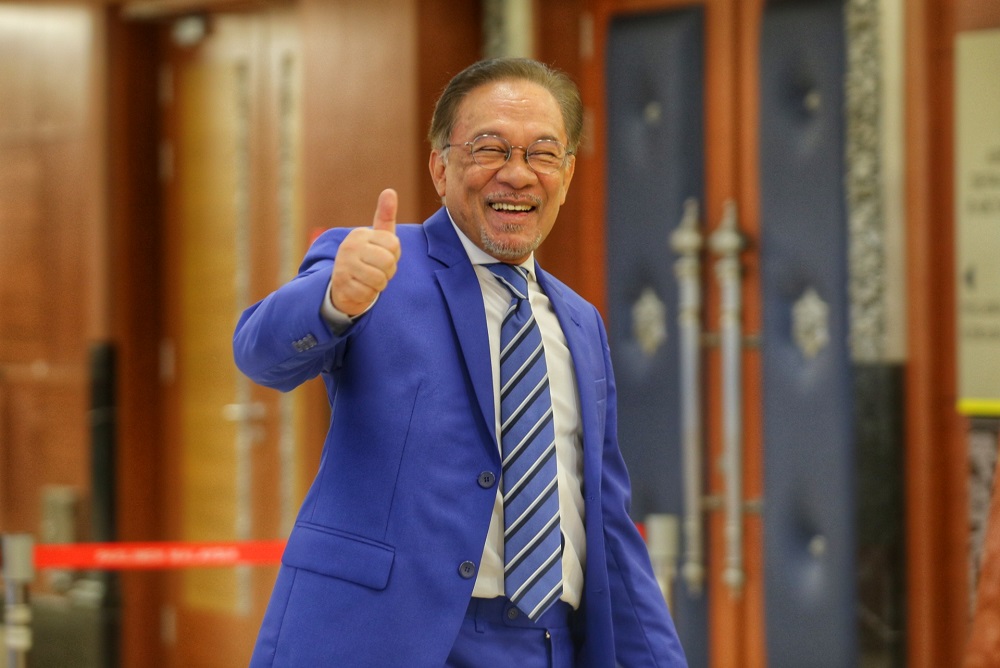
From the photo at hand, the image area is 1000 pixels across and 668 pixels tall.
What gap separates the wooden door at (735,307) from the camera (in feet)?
14.0

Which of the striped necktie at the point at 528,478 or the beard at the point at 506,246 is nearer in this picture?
the striped necktie at the point at 528,478

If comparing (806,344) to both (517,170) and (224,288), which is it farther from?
(224,288)

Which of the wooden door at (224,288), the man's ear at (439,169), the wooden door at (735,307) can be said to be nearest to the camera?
the man's ear at (439,169)

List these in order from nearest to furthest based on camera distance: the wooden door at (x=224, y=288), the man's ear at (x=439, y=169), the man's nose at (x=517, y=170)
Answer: the man's nose at (x=517, y=170), the man's ear at (x=439, y=169), the wooden door at (x=224, y=288)

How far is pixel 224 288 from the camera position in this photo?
5902mm

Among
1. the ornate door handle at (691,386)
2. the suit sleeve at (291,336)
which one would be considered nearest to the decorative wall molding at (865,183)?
the ornate door handle at (691,386)

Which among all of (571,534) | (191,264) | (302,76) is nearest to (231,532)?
(191,264)

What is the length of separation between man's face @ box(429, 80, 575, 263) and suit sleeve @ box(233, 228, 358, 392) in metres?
0.26

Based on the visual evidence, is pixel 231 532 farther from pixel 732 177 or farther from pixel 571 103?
pixel 571 103

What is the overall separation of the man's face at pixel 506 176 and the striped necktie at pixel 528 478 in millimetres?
143

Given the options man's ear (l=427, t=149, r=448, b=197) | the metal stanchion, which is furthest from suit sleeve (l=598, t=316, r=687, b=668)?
the metal stanchion

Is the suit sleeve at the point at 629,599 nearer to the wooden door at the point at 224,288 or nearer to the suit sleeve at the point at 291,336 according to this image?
the suit sleeve at the point at 291,336

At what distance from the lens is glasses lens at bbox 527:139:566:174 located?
196 centimetres

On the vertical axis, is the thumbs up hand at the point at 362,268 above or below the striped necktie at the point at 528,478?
above
